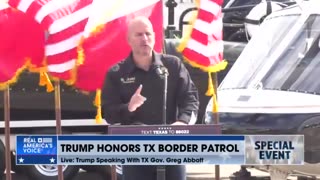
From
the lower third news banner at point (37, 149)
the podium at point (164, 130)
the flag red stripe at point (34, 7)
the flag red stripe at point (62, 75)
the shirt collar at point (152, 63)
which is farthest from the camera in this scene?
the flag red stripe at point (62, 75)

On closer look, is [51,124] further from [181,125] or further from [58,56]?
[181,125]

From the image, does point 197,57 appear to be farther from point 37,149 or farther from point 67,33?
point 37,149

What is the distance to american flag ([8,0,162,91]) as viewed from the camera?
718 centimetres

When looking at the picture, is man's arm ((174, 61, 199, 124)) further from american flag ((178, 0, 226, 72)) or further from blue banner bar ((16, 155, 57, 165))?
blue banner bar ((16, 155, 57, 165))

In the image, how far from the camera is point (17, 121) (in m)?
10.3

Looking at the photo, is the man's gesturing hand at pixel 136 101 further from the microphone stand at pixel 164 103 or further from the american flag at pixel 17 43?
the american flag at pixel 17 43

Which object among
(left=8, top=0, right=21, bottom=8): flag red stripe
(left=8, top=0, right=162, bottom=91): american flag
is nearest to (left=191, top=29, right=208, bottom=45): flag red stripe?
(left=8, top=0, right=162, bottom=91): american flag

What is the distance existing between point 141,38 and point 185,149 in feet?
2.95

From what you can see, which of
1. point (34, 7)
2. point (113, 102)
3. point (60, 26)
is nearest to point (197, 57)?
point (113, 102)

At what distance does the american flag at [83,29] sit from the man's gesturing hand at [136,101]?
3.36 feet

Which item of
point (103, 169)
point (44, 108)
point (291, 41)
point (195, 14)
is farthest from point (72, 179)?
point (195, 14)

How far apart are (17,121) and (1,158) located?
0.56 meters

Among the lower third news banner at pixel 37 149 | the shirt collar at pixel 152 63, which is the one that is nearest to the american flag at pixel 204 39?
the shirt collar at pixel 152 63

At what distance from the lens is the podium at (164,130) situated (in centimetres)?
623
